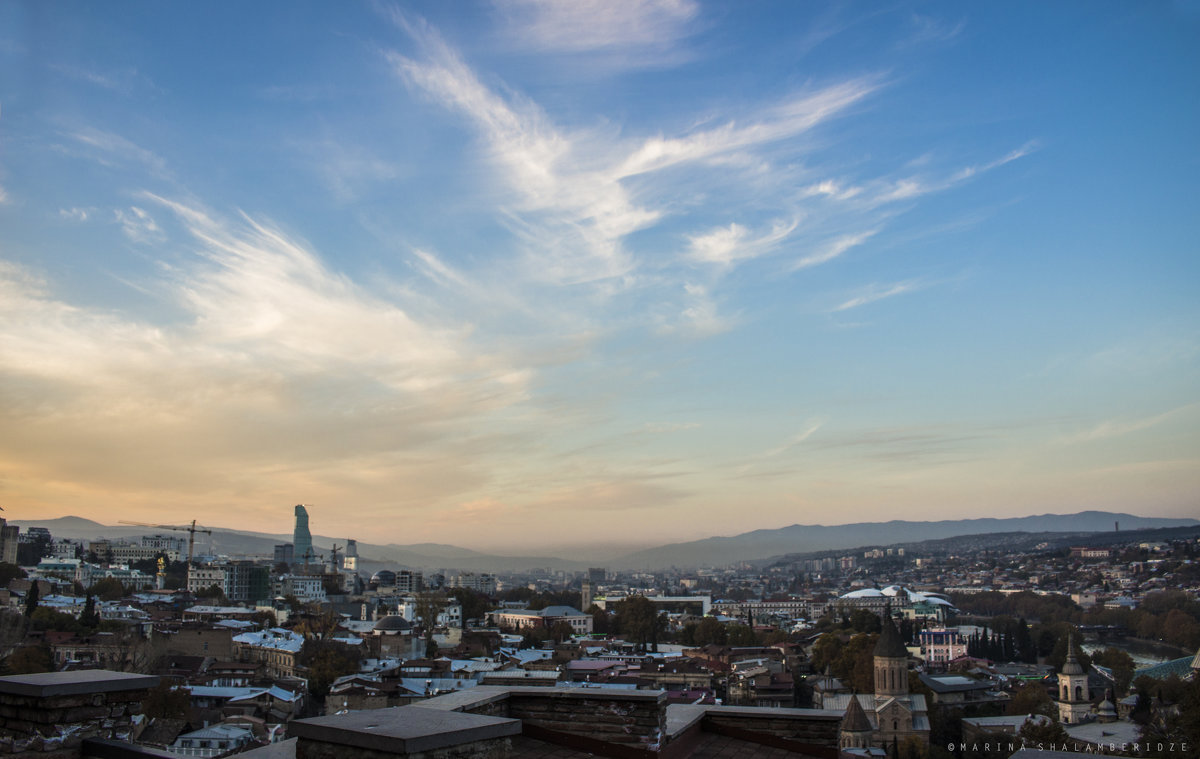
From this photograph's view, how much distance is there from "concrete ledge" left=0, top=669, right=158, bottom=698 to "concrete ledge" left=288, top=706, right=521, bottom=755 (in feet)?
2.85

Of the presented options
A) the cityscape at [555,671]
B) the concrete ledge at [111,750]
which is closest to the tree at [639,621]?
the cityscape at [555,671]

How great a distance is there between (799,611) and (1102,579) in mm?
36232

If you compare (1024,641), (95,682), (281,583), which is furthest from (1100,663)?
(281,583)

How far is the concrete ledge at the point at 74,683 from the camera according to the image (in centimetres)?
295

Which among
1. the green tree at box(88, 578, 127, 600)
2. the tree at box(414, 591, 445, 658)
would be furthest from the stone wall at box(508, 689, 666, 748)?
the green tree at box(88, 578, 127, 600)

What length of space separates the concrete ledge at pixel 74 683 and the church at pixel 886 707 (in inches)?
873

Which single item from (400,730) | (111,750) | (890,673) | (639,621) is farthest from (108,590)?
(400,730)

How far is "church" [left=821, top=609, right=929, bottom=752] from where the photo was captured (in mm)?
23359

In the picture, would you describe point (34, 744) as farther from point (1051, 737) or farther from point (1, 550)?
point (1, 550)

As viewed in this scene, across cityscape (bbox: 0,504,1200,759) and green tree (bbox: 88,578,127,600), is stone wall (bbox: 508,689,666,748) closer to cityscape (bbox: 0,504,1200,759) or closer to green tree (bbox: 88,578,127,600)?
cityscape (bbox: 0,504,1200,759)

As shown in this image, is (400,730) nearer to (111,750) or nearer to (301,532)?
(111,750)

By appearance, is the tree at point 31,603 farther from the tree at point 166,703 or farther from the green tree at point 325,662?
the tree at point 166,703

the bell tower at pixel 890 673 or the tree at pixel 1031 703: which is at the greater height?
the bell tower at pixel 890 673

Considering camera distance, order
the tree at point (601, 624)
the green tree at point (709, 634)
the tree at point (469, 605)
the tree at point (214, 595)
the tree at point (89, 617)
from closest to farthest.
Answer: the tree at point (89, 617) < the green tree at point (709, 634) < the tree at point (214, 595) < the tree at point (469, 605) < the tree at point (601, 624)
